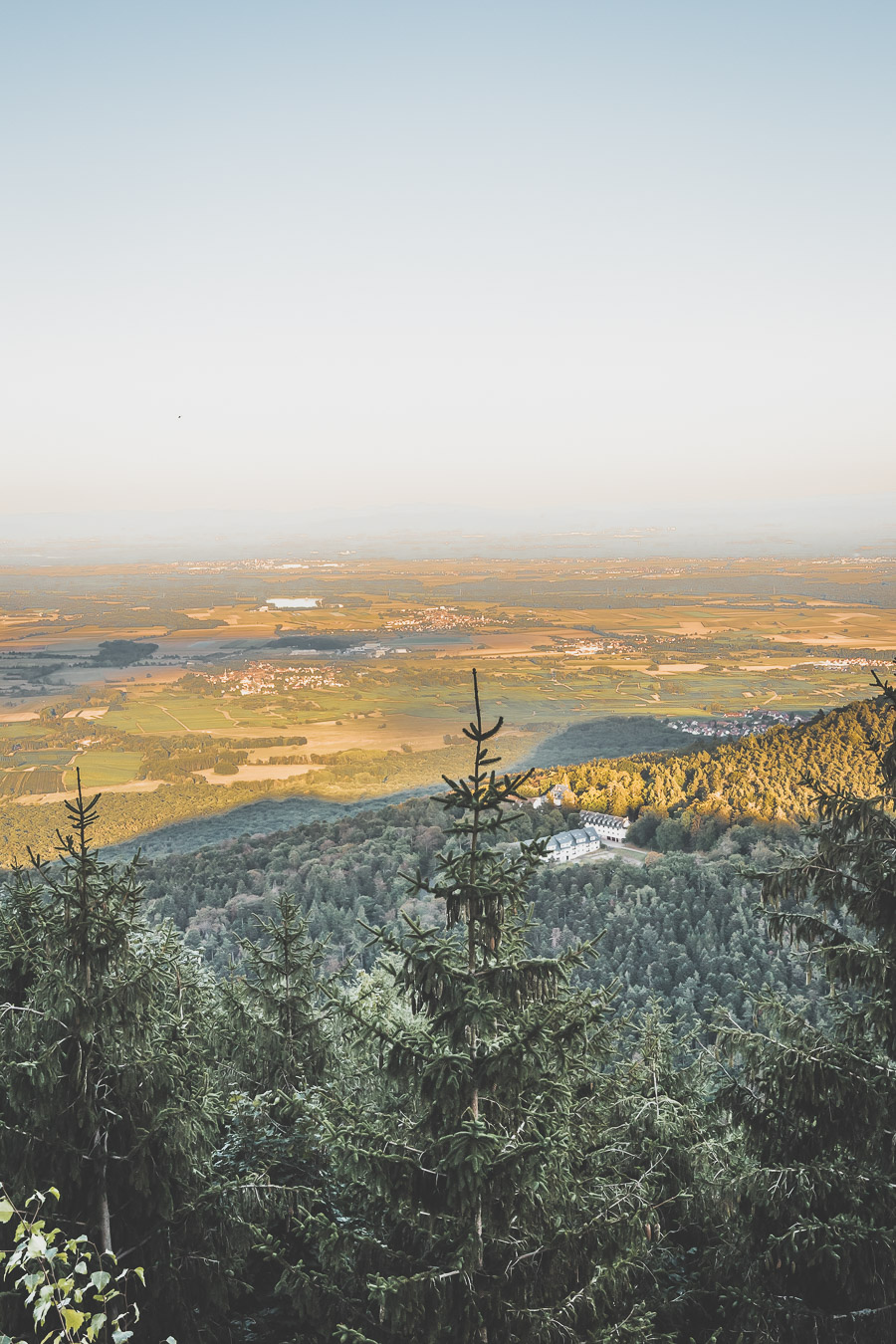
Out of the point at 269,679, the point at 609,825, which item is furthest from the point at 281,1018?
the point at 269,679

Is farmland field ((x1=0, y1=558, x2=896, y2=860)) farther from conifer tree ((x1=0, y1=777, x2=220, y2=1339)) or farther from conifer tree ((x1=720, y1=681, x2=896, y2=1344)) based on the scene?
conifer tree ((x1=720, y1=681, x2=896, y2=1344))

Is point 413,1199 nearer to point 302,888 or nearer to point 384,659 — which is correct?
point 302,888

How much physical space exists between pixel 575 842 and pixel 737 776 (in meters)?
8.64

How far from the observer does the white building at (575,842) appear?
34156 millimetres

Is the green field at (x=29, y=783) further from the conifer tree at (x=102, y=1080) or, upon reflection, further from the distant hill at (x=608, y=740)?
the conifer tree at (x=102, y=1080)

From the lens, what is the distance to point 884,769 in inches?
226

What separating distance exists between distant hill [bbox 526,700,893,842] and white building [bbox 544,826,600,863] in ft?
7.50

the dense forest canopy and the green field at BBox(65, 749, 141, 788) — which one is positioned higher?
the dense forest canopy

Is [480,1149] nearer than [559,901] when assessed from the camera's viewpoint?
Yes

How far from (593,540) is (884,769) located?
632 ft

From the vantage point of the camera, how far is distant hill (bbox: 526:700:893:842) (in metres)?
33.2

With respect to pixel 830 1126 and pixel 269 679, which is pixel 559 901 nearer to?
pixel 830 1126

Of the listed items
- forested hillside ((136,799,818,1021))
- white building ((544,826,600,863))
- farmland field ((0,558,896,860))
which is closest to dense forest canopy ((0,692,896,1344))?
forested hillside ((136,799,818,1021))

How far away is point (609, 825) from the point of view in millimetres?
37500
